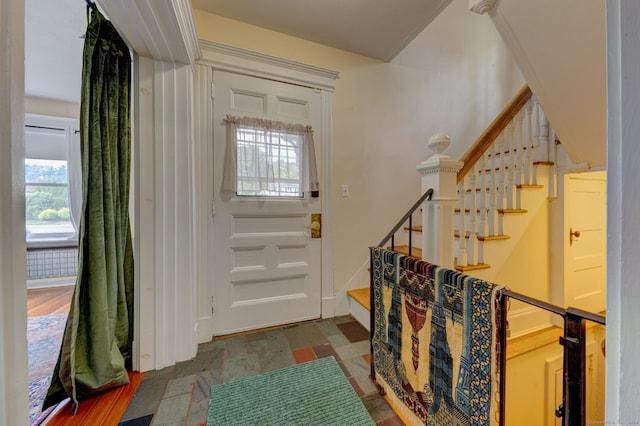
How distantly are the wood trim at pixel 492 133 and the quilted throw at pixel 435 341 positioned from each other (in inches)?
55.4

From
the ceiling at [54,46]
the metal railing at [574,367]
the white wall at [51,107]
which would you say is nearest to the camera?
the metal railing at [574,367]

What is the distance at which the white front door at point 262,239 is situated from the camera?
1872 millimetres

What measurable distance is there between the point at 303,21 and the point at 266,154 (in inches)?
43.5

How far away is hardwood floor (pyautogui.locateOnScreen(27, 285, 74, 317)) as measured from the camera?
7.87ft

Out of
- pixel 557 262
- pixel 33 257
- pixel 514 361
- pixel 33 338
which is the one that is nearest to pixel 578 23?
pixel 557 262

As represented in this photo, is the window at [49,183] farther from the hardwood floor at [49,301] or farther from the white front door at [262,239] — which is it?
the white front door at [262,239]

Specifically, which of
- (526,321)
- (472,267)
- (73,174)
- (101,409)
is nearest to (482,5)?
(472,267)

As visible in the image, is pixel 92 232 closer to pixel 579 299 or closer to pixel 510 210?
pixel 510 210

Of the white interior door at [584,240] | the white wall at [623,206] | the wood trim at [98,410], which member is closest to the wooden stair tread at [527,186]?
the white interior door at [584,240]

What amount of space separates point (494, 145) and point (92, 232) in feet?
10.1

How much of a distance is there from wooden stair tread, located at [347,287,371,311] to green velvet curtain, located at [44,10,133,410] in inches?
64.2

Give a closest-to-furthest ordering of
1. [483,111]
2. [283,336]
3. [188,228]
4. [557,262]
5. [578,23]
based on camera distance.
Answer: [578,23] < [188,228] < [283,336] < [557,262] < [483,111]

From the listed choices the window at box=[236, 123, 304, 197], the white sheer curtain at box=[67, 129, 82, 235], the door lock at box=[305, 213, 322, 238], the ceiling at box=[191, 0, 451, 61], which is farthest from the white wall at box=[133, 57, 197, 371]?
the white sheer curtain at box=[67, 129, 82, 235]

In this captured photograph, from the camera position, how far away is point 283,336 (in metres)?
1.88
